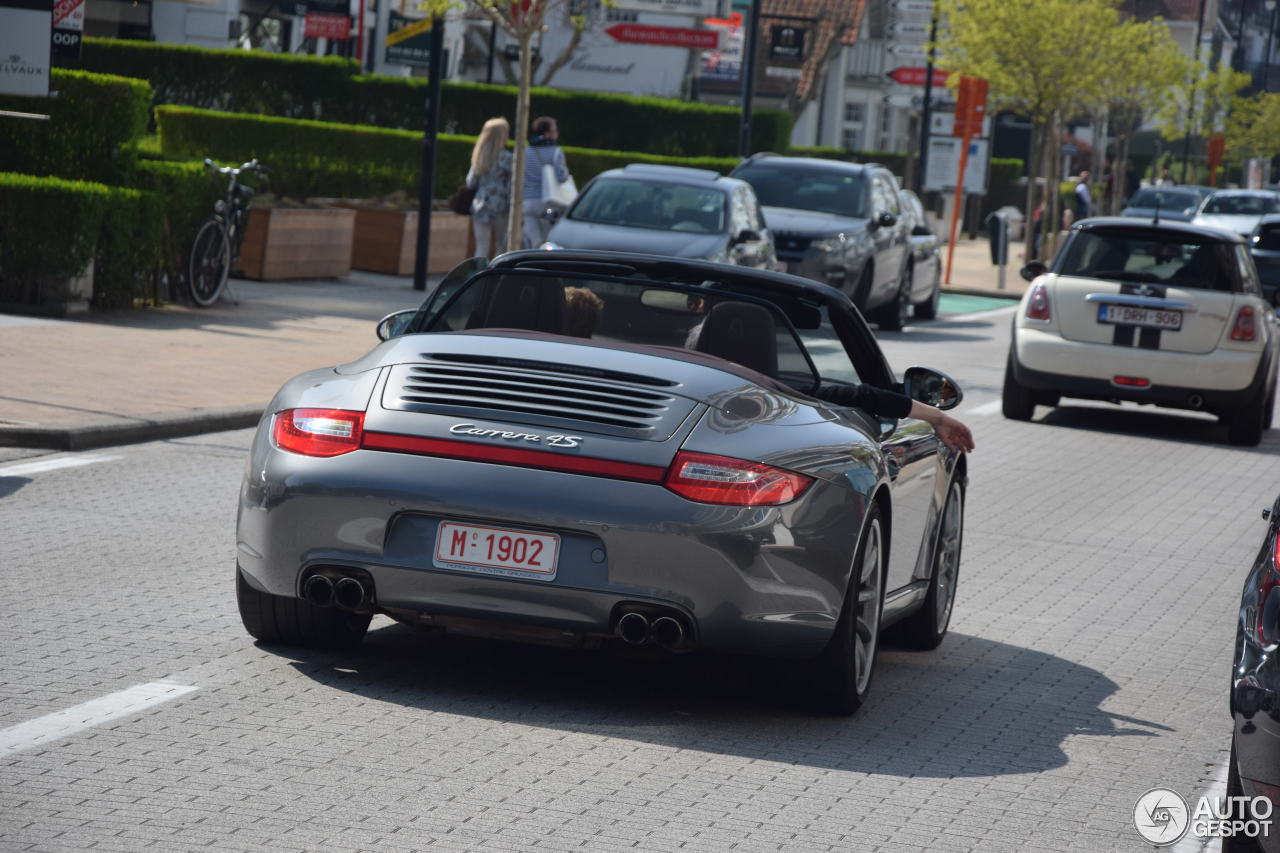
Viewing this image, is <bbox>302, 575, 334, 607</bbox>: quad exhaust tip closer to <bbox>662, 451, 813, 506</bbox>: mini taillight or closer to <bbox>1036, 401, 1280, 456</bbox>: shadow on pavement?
<bbox>662, 451, 813, 506</bbox>: mini taillight

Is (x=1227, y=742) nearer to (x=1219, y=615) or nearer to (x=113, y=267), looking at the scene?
(x=1219, y=615)

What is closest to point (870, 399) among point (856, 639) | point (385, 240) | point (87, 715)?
point (856, 639)

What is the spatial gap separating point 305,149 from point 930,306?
8192mm

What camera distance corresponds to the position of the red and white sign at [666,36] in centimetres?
5738

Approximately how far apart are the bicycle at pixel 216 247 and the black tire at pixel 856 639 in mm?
13277

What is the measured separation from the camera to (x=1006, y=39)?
4481 cm

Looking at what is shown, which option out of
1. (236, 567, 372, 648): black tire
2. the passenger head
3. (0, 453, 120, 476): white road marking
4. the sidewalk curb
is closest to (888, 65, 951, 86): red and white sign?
the sidewalk curb

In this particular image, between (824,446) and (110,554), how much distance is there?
339 centimetres

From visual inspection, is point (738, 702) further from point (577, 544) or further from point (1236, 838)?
point (1236, 838)

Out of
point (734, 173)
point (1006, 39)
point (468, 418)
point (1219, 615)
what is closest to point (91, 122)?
point (734, 173)

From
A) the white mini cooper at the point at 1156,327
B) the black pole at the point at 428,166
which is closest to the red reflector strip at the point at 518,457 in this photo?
the white mini cooper at the point at 1156,327

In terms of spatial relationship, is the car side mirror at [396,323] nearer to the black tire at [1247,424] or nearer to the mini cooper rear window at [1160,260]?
the mini cooper rear window at [1160,260]

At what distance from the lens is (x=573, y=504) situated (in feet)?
18.7

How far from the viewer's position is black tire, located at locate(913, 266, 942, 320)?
92.4ft
